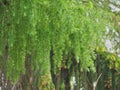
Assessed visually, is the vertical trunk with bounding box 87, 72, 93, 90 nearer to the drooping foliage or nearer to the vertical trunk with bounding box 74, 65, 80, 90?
the vertical trunk with bounding box 74, 65, 80, 90

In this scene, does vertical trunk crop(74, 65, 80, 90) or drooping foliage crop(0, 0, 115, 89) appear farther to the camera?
vertical trunk crop(74, 65, 80, 90)

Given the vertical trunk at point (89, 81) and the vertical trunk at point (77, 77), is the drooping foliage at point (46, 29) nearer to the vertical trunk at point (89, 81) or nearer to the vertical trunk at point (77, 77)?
the vertical trunk at point (77, 77)

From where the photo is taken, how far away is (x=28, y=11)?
6.94ft

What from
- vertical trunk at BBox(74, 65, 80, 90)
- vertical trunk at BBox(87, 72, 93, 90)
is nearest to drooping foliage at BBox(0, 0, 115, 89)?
vertical trunk at BBox(74, 65, 80, 90)

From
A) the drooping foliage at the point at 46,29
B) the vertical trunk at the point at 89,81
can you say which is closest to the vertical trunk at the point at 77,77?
the vertical trunk at the point at 89,81

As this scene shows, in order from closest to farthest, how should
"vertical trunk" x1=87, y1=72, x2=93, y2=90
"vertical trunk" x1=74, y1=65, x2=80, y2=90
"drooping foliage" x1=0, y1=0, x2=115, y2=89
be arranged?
"drooping foliage" x1=0, y1=0, x2=115, y2=89 < "vertical trunk" x1=74, y1=65, x2=80, y2=90 < "vertical trunk" x1=87, y1=72, x2=93, y2=90

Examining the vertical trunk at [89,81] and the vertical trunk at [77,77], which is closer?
the vertical trunk at [77,77]

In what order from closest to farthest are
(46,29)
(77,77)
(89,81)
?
(46,29) → (77,77) → (89,81)

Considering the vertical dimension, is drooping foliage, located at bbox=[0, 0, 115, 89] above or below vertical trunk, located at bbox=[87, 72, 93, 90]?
above

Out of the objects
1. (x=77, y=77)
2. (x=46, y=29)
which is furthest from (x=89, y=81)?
(x=46, y=29)

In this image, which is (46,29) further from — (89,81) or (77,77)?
(89,81)

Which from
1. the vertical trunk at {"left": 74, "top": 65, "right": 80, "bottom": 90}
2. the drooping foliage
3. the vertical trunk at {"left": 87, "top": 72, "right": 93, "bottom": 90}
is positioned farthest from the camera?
the vertical trunk at {"left": 87, "top": 72, "right": 93, "bottom": 90}

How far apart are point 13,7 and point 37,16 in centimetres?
15

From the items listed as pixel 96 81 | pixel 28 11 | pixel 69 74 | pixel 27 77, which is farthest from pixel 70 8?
pixel 96 81
